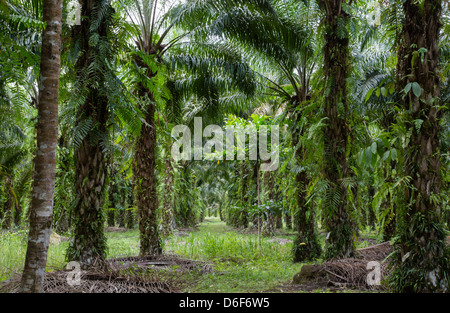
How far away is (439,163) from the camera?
3.51m

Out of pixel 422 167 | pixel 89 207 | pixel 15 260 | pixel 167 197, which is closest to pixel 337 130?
pixel 422 167

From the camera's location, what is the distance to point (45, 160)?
358 cm

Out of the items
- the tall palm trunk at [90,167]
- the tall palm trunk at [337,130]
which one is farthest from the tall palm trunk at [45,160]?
the tall palm trunk at [337,130]

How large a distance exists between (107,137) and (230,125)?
5.98 meters

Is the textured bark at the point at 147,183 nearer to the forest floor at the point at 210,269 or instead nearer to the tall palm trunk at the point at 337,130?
Result: the forest floor at the point at 210,269

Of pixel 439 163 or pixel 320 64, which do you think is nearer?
pixel 439 163

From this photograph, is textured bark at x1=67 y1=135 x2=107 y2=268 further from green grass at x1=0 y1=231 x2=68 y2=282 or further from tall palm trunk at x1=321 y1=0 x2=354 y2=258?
tall palm trunk at x1=321 y1=0 x2=354 y2=258

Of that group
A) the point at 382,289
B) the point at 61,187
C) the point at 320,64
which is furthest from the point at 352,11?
the point at 61,187

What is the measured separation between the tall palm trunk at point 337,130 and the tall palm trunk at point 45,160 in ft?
13.0

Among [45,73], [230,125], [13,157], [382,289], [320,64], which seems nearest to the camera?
[45,73]

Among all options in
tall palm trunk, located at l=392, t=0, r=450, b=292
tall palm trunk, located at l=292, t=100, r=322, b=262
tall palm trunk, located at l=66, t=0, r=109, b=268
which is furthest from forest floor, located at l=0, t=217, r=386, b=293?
tall palm trunk, located at l=392, t=0, r=450, b=292

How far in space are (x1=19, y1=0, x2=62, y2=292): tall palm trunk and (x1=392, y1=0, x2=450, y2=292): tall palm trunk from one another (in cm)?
354
